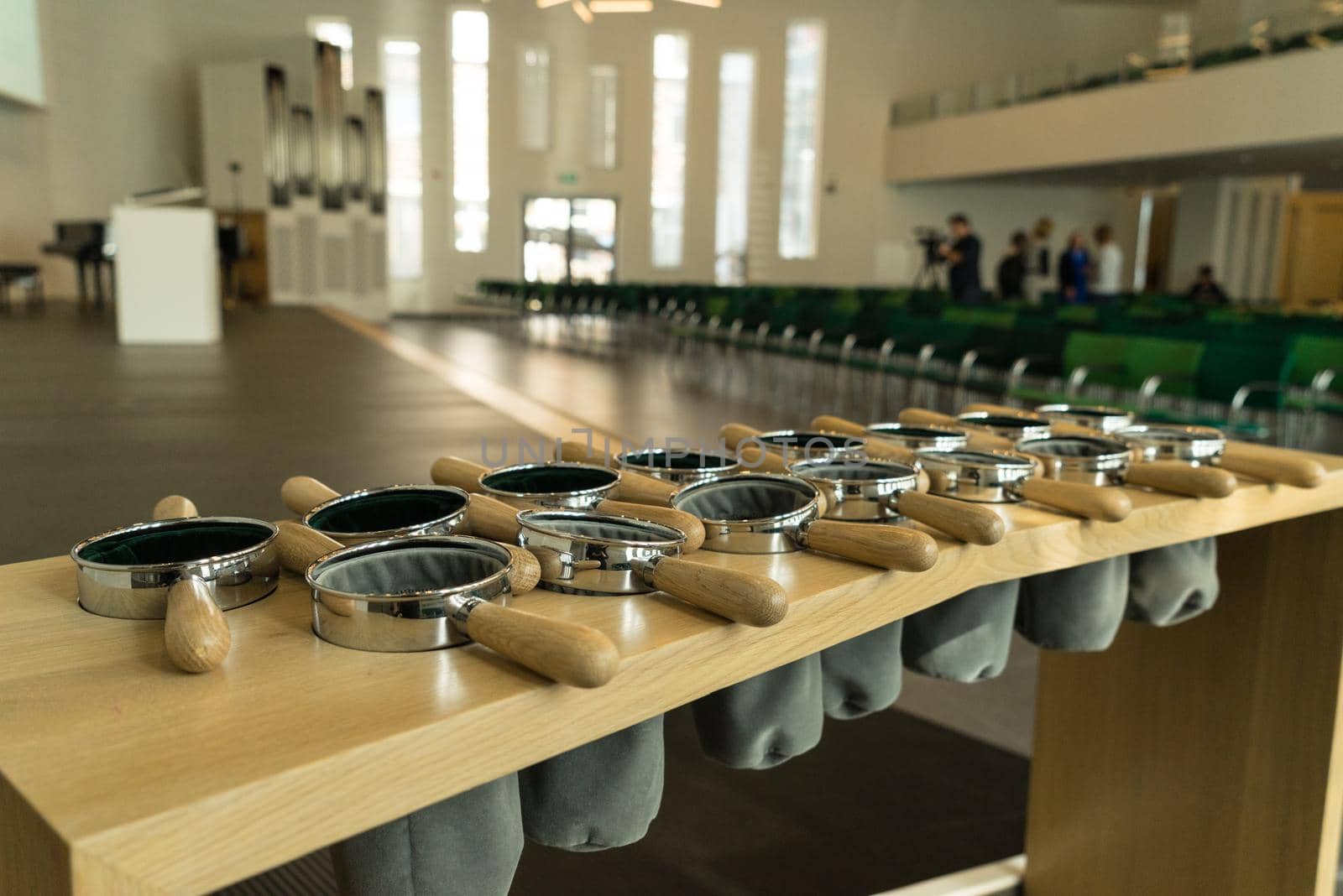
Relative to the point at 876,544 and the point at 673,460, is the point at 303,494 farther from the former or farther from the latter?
the point at 876,544

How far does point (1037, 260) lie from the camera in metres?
15.8

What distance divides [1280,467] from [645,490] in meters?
0.80

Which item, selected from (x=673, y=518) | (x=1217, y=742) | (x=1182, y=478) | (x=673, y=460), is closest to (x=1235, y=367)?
(x=1217, y=742)

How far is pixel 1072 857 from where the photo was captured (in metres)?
2.02

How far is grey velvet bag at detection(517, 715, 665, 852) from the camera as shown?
2.90ft

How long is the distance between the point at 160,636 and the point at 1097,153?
15964mm

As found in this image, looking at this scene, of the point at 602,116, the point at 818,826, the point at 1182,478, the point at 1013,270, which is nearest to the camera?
the point at 1182,478

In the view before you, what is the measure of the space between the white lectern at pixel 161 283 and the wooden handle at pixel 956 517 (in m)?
6.10

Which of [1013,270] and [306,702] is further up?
[1013,270]

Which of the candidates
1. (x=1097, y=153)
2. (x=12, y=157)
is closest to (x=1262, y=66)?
(x=1097, y=153)

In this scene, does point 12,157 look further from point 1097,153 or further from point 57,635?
point 57,635

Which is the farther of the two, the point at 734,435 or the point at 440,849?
the point at 734,435

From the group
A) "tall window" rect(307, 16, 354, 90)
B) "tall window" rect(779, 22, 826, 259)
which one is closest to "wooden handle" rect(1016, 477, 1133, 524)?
"tall window" rect(307, 16, 354, 90)

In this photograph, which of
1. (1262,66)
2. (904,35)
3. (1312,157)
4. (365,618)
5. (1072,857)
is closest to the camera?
(365,618)
